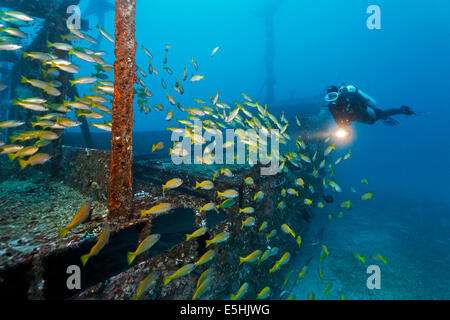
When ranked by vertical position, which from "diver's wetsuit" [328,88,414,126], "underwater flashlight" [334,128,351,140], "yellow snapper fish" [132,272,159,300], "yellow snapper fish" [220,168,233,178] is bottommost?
"yellow snapper fish" [132,272,159,300]

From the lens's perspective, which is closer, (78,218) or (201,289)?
(78,218)

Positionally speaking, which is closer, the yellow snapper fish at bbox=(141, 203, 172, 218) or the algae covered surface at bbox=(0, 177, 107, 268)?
the algae covered surface at bbox=(0, 177, 107, 268)

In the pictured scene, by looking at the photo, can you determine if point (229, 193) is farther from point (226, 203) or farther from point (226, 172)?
point (226, 172)

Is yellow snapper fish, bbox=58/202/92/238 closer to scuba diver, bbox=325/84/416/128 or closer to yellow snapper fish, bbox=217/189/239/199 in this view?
yellow snapper fish, bbox=217/189/239/199

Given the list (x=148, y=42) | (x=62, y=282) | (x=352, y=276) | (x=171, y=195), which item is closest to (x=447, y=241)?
(x=352, y=276)

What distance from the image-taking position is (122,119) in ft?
9.17

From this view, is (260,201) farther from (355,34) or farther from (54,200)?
(355,34)

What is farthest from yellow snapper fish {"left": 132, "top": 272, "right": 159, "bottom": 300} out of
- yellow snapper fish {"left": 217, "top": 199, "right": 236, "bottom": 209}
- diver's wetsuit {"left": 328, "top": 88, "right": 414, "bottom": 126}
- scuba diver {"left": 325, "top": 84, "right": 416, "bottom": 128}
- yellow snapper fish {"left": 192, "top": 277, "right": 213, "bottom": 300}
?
diver's wetsuit {"left": 328, "top": 88, "right": 414, "bottom": 126}

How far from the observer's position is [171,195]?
3.91 m

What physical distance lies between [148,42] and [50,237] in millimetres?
230360

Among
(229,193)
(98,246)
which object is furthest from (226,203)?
(98,246)

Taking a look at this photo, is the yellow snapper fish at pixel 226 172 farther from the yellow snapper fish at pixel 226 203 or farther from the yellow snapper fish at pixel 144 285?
the yellow snapper fish at pixel 144 285

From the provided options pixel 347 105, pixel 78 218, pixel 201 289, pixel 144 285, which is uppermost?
pixel 347 105

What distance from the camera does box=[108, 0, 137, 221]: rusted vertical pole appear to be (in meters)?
2.76
